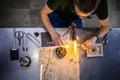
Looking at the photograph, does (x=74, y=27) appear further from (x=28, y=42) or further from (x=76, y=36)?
(x=28, y=42)

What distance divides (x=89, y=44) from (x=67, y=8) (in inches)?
8.4

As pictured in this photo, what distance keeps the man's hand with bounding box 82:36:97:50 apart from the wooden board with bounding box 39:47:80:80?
78 millimetres

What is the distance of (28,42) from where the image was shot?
1046 mm

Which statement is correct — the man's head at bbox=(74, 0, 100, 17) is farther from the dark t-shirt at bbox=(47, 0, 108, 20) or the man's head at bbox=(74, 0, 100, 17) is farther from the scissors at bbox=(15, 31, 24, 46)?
the scissors at bbox=(15, 31, 24, 46)

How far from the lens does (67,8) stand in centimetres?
108

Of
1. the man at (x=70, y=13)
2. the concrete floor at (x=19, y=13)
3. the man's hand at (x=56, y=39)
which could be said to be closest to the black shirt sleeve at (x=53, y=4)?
the man at (x=70, y=13)

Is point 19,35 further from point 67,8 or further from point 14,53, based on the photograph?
point 67,8

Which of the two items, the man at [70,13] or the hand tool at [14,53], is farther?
the hand tool at [14,53]

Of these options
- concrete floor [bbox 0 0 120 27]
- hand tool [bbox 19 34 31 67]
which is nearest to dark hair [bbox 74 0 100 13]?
hand tool [bbox 19 34 31 67]

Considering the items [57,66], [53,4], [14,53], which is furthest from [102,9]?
[14,53]

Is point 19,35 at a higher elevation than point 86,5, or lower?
lower

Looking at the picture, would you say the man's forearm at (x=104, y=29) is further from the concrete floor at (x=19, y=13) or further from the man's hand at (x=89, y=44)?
the concrete floor at (x=19, y=13)

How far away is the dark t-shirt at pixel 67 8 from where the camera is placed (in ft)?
3.36

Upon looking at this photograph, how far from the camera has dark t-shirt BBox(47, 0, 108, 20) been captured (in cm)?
102
